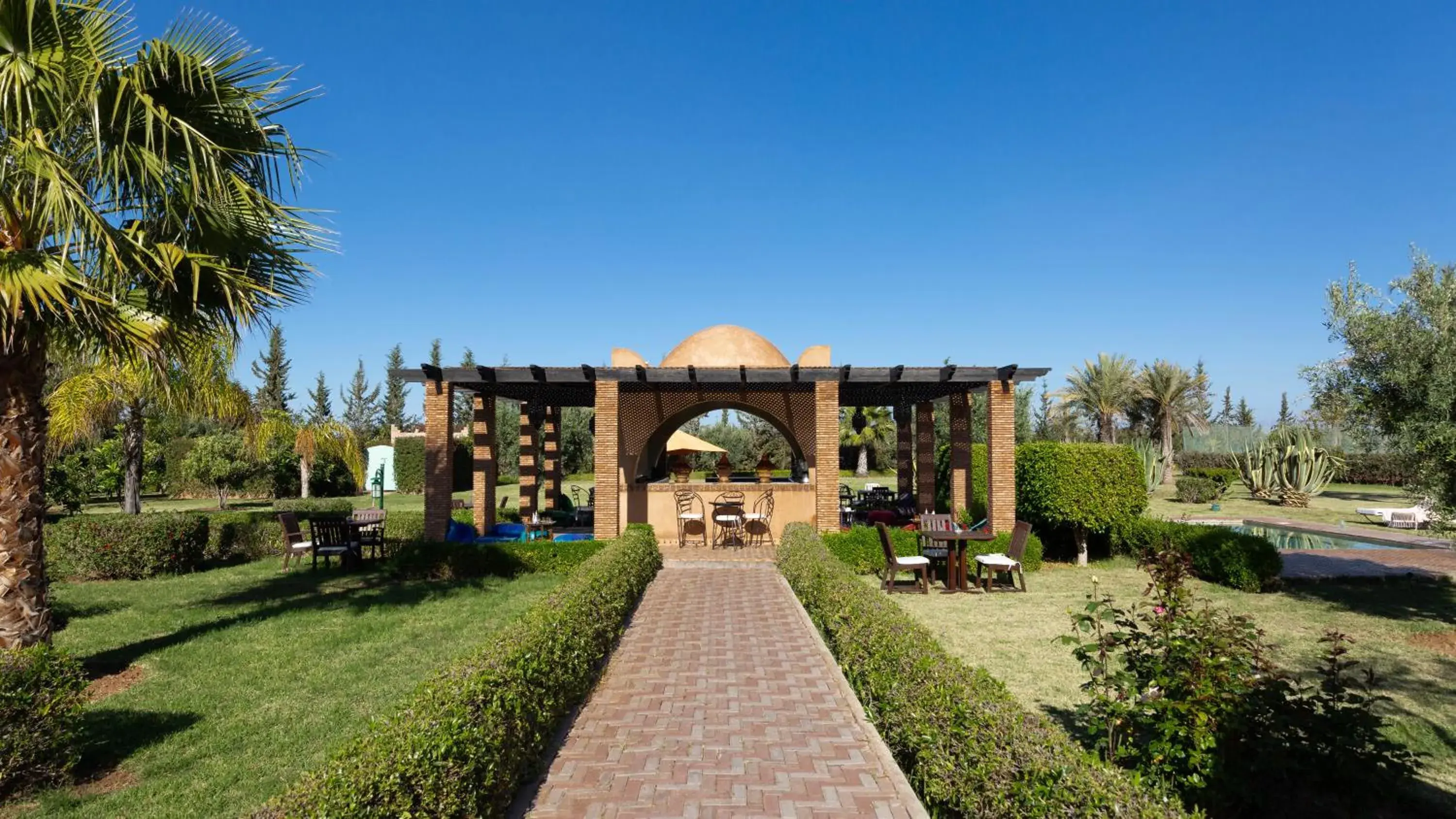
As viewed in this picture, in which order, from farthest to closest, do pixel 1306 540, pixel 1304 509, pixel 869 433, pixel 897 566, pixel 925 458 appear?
pixel 869 433
pixel 1304 509
pixel 925 458
pixel 1306 540
pixel 897 566

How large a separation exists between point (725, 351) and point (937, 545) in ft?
26.2

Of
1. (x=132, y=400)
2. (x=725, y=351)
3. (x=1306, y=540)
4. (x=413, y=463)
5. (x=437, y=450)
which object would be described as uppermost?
(x=725, y=351)

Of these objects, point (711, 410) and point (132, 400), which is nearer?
point (132, 400)

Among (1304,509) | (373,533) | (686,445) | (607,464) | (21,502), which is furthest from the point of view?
(686,445)

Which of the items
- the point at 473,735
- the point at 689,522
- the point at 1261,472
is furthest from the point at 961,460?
the point at 1261,472

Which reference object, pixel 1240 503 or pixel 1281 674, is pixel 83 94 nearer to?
pixel 1281 674

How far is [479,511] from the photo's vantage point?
→ 45.7 feet

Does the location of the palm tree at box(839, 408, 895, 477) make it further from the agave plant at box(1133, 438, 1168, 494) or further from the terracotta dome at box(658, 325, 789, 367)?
the terracotta dome at box(658, 325, 789, 367)

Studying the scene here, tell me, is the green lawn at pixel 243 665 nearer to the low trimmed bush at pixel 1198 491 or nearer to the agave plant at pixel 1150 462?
the agave plant at pixel 1150 462

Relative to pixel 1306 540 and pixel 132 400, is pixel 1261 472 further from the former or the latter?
pixel 132 400

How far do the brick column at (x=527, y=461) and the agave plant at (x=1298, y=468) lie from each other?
Answer: 2434 centimetres

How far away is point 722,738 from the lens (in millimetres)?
4566

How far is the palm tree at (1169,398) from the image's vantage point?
31.5m

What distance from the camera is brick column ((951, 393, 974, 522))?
45.8 ft
